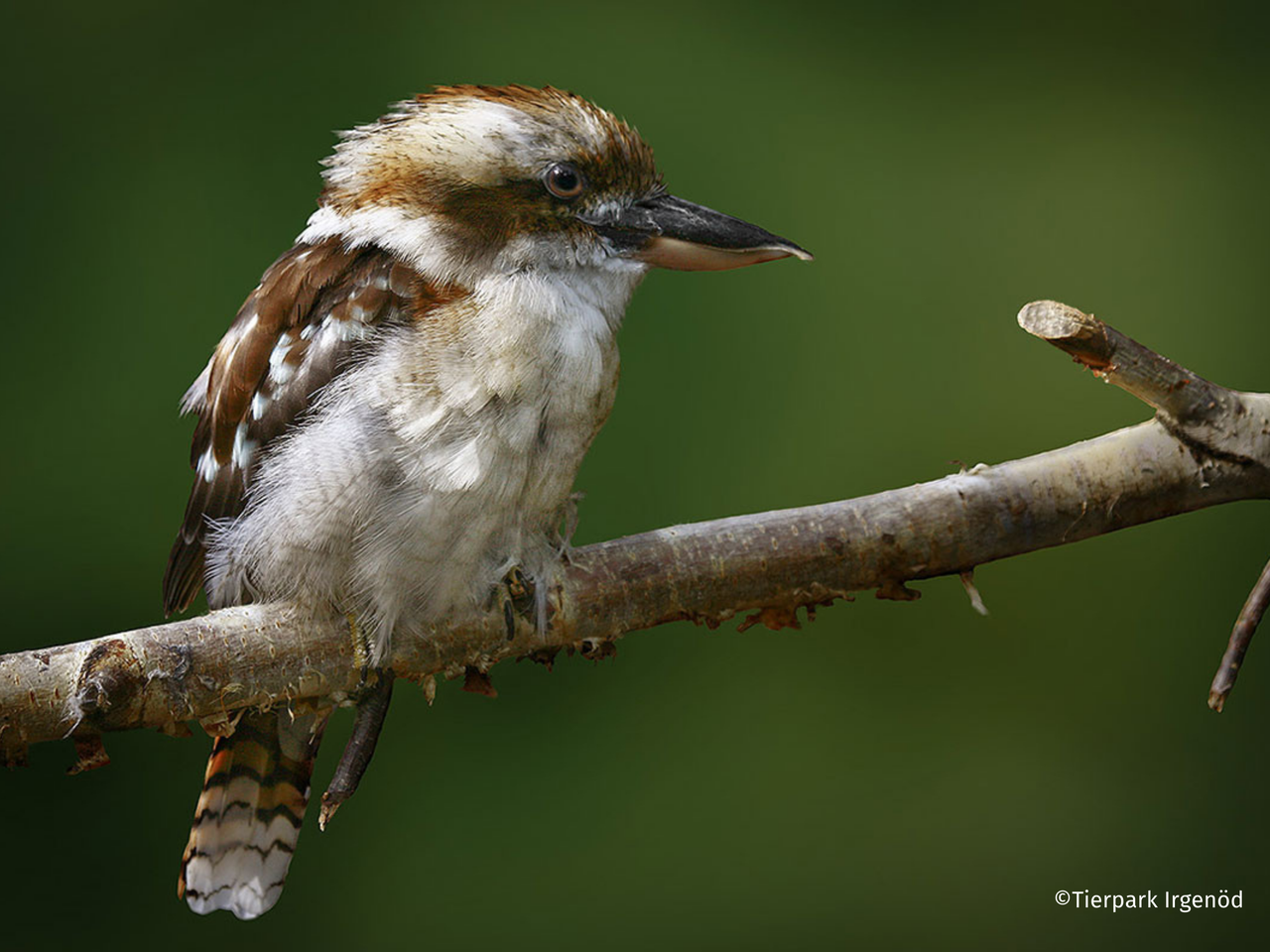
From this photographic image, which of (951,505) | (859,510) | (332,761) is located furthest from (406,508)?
(332,761)

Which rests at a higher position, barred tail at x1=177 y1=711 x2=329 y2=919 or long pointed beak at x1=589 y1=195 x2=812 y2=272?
long pointed beak at x1=589 y1=195 x2=812 y2=272

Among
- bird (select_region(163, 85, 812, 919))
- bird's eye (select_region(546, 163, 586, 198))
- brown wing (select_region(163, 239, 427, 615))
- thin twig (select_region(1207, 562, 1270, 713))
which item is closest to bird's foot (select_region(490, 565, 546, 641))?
bird (select_region(163, 85, 812, 919))

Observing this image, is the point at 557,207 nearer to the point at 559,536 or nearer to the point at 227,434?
the point at 559,536

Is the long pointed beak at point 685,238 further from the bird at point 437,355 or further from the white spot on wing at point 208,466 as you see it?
the white spot on wing at point 208,466

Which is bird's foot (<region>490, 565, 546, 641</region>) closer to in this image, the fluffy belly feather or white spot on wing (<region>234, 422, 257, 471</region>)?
the fluffy belly feather

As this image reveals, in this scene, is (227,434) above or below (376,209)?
below

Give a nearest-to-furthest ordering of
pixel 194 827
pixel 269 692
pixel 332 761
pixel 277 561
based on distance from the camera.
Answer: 1. pixel 269 692
2. pixel 277 561
3. pixel 194 827
4. pixel 332 761

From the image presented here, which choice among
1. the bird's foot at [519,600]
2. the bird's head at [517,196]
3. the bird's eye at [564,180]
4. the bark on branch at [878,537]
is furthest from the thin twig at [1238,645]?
the bird's eye at [564,180]
